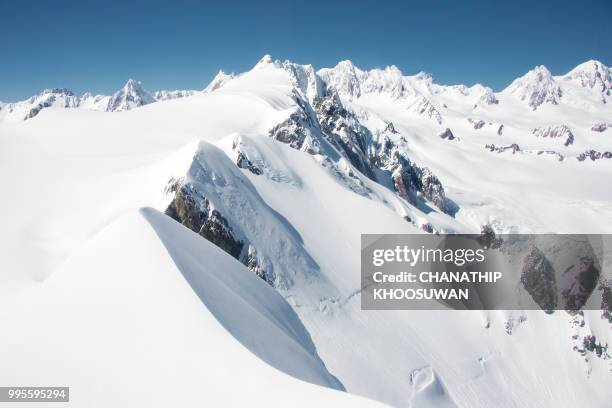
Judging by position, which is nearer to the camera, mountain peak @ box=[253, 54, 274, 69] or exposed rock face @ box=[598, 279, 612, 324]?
exposed rock face @ box=[598, 279, 612, 324]

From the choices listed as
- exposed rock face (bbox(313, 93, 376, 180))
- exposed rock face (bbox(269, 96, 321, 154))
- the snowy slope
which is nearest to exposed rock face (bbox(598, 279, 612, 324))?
exposed rock face (bbox(313, 93, 376, 180))

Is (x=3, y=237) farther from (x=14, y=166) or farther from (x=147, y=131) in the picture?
(x=147, y=131)

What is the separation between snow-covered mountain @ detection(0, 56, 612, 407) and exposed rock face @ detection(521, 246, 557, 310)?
249cm

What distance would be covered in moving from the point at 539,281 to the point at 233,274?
65.0 metres

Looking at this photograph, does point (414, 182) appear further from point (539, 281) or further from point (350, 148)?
point (539, 281)

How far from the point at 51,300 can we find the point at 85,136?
166 feet

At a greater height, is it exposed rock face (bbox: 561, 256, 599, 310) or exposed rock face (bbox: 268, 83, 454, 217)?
exposed rock face (bbox: 268, 83, 454, 217)

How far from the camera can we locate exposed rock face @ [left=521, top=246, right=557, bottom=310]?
60.6 m

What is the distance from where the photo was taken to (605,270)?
267ft

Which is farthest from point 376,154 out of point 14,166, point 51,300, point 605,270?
point 51,300

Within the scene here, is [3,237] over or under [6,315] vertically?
over

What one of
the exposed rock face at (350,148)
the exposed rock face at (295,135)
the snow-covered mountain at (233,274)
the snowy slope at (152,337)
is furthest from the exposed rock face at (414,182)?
the snowy slope at (152,337)

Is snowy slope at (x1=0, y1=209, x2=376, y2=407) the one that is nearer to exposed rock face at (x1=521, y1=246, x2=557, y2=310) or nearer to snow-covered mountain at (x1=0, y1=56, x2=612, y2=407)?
snow-covered mountain at (x1=0, y1=56, x2=612, y2=407)

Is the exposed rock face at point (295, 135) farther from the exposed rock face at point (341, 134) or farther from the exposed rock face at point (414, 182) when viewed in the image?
the exposed rock face at point (414, 182)
